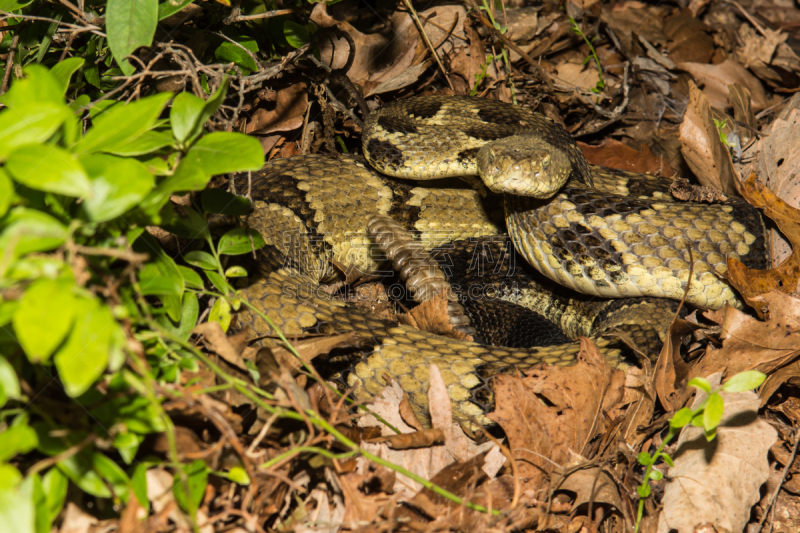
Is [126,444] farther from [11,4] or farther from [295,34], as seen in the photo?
[295,34]

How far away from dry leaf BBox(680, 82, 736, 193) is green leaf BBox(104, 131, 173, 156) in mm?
2928

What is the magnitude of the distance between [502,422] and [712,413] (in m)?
0.72

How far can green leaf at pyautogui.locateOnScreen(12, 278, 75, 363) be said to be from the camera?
→ 3.35 feet

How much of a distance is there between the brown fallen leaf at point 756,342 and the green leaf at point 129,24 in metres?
2.58

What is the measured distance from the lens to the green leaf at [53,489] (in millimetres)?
1354

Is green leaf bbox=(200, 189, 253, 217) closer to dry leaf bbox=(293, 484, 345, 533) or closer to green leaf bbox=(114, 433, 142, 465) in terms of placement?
green leaf bbox=(114, 433, 142, 465)

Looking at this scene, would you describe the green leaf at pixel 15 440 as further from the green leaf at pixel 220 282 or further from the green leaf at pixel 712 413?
the green leaf at pixel 712 413

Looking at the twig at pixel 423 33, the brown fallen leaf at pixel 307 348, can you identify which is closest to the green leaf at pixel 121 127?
the brown fallen leaf at pixel 307 348

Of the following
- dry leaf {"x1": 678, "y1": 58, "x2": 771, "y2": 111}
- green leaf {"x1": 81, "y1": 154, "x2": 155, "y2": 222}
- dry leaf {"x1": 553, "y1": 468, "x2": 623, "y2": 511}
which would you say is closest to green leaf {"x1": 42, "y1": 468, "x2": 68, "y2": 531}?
green leaf {"x1": 81, "y1": 154, "x2": 155, "y2": 222}

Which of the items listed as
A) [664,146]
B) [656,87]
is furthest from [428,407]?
[656,87]

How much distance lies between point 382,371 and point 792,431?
1.78 meters

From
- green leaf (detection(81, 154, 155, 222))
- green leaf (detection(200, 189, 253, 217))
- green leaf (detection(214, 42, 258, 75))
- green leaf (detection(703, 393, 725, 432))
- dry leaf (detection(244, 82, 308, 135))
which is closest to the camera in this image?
green leaf (detection(81, 154, 155, 222))

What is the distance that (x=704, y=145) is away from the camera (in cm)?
329

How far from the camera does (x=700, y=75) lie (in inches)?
183
